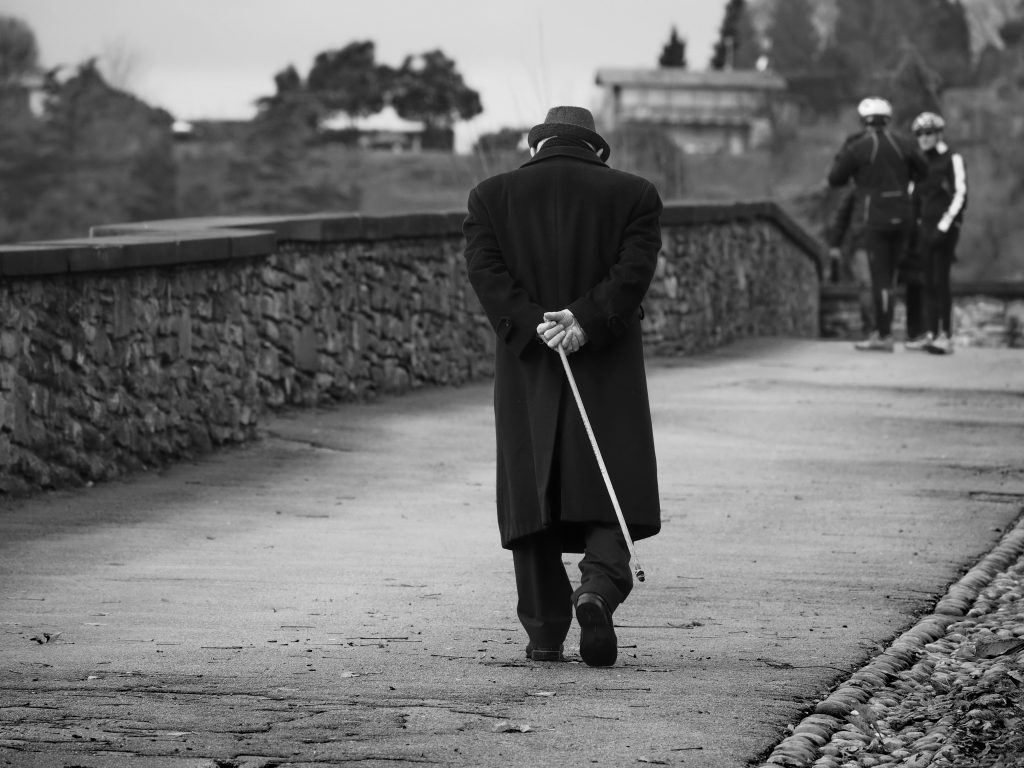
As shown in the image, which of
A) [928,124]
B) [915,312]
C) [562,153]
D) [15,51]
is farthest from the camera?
[15,51]

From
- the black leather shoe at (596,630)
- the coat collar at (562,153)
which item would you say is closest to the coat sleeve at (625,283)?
the coat collar at (562,153)

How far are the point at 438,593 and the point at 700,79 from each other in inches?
4246

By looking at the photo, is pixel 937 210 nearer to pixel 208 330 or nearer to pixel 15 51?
pixel 208 330

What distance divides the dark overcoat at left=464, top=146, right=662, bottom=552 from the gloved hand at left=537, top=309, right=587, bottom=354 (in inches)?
1.0

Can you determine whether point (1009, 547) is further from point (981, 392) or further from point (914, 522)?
point (981, 392)

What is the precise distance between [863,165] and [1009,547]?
8285 mm

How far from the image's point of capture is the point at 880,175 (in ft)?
50.7

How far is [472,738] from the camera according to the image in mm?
4613

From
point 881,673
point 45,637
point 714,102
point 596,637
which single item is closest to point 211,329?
point 45,637

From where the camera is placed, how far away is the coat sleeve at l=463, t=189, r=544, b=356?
5738mm

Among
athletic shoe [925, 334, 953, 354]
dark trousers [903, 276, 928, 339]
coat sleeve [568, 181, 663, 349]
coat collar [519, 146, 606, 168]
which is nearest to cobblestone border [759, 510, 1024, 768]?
coat sleeve [568, 181, 663, 349]

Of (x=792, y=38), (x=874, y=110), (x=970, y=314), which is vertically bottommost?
(x=970, y=314)

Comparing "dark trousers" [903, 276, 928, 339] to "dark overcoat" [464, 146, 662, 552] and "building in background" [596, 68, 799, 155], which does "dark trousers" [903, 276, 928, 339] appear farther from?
"building in background" [596, 68, 799, 155]

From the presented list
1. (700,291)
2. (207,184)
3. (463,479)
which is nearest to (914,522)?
(463,479)
